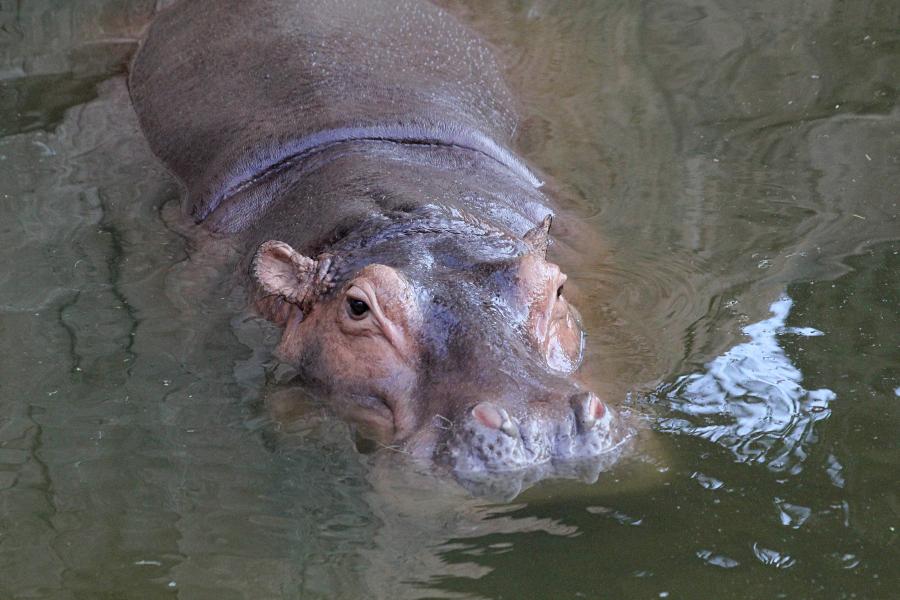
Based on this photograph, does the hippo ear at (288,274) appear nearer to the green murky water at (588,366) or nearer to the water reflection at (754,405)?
the green murky water at (588,366)

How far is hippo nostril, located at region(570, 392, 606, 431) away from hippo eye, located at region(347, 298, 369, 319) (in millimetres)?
925

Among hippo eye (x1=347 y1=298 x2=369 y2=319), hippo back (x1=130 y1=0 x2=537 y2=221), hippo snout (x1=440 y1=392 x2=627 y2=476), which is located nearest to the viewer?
hippo snout (x1=440 y1=392 x2=627 y2=476)

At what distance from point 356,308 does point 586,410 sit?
1031mm

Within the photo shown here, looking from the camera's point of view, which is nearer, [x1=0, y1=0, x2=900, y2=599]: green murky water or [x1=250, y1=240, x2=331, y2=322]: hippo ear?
[x1=0, y1=0, x2=900, y2=599]: green murky water

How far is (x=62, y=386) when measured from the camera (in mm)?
4340

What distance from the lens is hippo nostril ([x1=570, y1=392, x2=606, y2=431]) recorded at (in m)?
3.44

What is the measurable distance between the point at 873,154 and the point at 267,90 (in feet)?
9.88

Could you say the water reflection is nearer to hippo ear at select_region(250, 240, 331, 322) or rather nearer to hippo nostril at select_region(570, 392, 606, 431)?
hippo nostril at select_region(570, 392, 606, 431)

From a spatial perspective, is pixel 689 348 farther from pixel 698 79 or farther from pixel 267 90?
pixel 698 79

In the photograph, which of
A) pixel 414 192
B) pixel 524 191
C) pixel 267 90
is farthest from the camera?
pixel 267 90

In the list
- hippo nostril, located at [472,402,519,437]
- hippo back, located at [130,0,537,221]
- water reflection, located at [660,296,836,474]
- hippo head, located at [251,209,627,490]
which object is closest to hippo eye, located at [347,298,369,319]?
hippo head, located at [251,209,627,490]

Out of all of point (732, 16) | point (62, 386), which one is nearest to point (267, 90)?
point (62, 386)

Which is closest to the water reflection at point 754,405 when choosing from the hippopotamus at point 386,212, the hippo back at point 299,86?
the hippopotamus at point 386,212

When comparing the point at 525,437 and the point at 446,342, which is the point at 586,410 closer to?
the point at 525,437
